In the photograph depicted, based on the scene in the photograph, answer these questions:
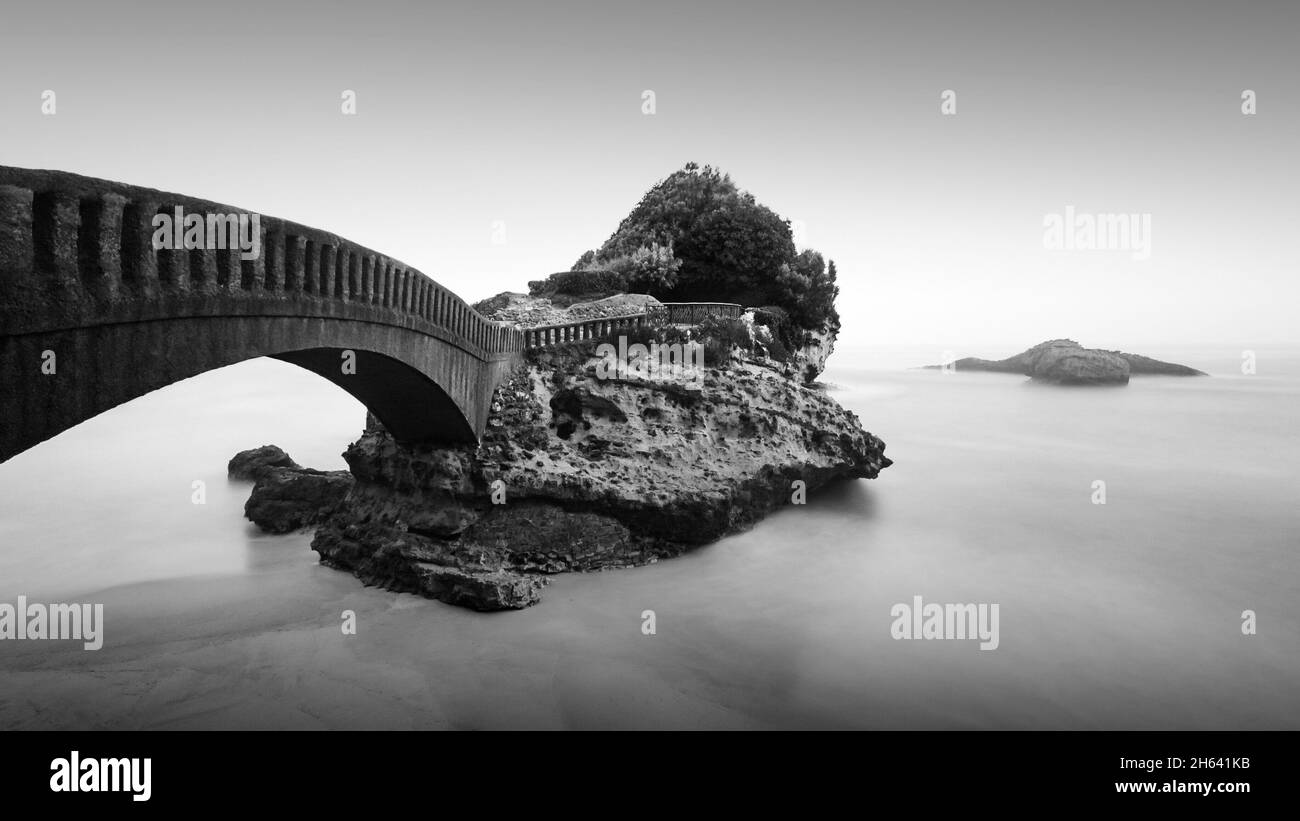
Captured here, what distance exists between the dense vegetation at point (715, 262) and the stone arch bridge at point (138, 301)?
58.2 feet

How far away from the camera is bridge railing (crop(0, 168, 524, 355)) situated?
577 centimetres

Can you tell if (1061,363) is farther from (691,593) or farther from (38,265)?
(38,265)

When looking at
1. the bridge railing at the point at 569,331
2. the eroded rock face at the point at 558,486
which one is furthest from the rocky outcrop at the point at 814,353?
the bridge railing at the point at 569,331

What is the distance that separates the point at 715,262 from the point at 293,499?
21.4 metres

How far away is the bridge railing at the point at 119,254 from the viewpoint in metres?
5.77

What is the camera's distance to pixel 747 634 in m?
13.2

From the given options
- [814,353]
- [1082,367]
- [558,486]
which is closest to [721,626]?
[558,486]

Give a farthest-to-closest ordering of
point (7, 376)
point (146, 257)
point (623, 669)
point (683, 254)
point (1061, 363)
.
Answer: point (1061, 363), point (683, 254), point (623, 669), point (146, 257), point (7, 376)

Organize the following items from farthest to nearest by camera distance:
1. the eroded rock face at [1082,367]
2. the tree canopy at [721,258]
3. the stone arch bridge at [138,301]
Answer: the eroded rock face at [1082,367]
the tree canopy at [721,258]
the stone arch bridge at [138,301]

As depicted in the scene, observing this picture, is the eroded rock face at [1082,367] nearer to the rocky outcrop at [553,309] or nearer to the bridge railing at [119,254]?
the rocky outcrop at [553,309]

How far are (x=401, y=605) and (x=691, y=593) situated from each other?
251 inches

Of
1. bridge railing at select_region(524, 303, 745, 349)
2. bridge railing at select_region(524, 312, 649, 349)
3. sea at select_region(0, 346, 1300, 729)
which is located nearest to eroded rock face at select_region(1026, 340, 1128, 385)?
sea at select_region(0, 346, 1300, 729)

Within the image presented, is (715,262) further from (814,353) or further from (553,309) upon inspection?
(553,309)

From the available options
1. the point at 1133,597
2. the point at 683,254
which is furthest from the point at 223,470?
the point at 1133,597
